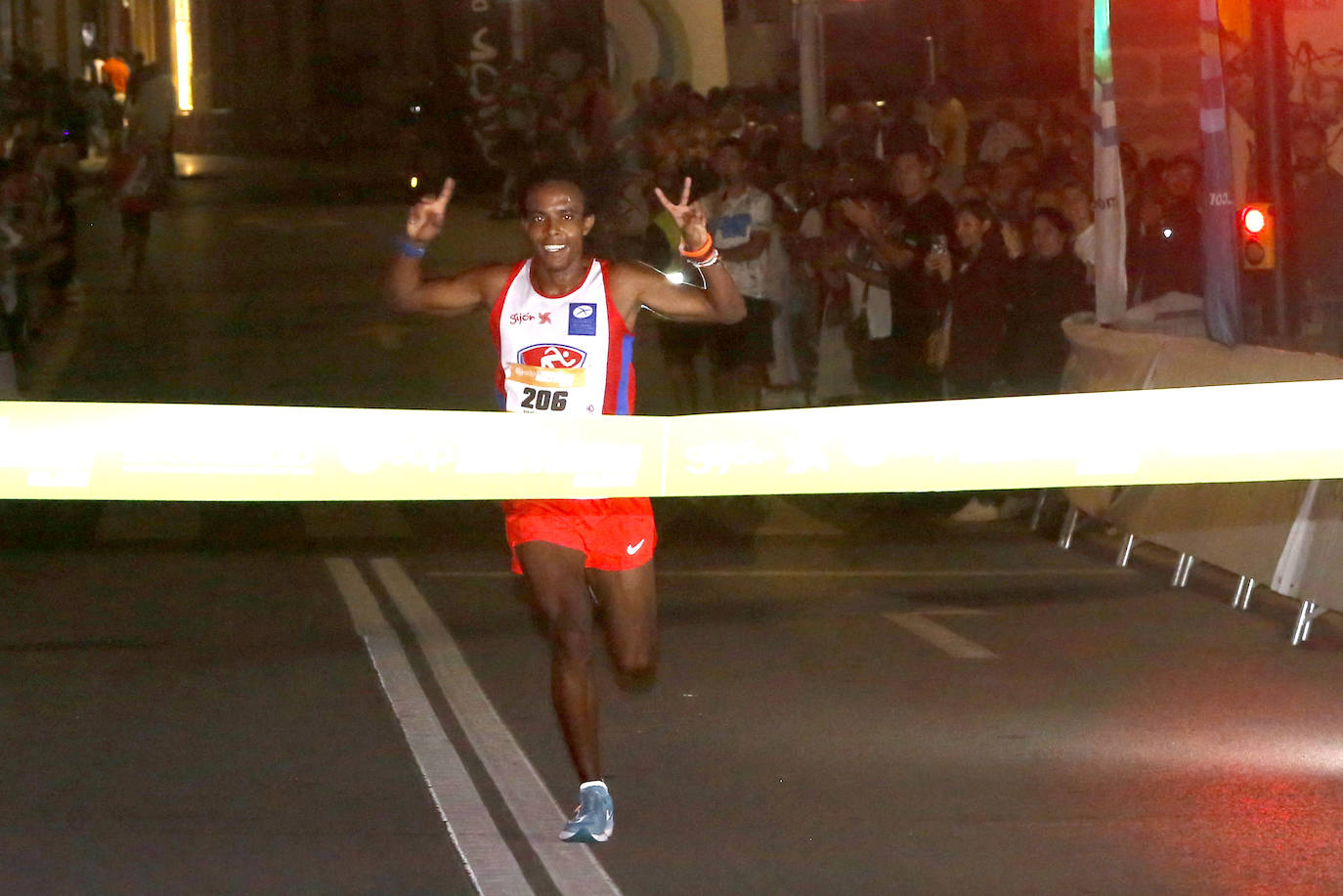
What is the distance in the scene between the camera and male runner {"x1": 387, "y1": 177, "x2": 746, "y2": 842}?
6520 mm

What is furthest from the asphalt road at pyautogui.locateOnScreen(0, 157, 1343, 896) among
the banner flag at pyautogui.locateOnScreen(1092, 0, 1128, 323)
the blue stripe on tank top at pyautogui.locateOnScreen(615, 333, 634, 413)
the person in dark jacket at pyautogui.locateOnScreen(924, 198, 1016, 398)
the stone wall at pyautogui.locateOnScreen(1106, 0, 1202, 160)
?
the stone wall at pyautogui.locateOnScreen(1106, 0, 1202, 160)

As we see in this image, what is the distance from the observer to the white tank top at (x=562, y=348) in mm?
6633

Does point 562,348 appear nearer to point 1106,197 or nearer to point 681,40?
point 1106,197

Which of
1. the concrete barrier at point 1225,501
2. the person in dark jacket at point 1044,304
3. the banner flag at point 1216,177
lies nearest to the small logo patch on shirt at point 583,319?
the concrete barrier at point 1225,501

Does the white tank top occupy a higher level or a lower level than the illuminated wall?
lower

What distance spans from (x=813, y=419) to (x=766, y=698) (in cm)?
207

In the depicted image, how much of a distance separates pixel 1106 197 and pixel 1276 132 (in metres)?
0.97

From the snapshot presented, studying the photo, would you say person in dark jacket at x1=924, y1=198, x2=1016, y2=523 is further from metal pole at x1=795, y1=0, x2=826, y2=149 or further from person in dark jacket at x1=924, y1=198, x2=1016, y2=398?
metal pole at x1=795, y1=0, x2=826, y2=149

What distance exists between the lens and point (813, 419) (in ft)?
21.6

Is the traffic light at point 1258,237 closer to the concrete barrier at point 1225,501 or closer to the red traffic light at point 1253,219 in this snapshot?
the red traffic light at point 1253,219

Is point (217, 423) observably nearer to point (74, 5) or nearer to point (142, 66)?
→ point (142, 66)

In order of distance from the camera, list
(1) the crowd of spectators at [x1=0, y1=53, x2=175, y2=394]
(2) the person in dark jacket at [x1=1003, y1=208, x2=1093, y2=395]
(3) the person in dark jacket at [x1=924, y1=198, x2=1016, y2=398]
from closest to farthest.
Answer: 1. (2) the person in dark jacket at [x1=1003, y1=208, x2=1093, y2=395]
2. (3) the person in dark jacket at [x1=924, y1=198, x2=1016, y2=398]
3. (1) the crowd of spectators at [x1=0, y1=53, x2=175, y2=394]

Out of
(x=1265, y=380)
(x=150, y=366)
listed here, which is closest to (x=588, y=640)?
(x=1265, y=380)

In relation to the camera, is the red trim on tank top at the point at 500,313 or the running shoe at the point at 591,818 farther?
the red trim on tank top at the point at 500,313
